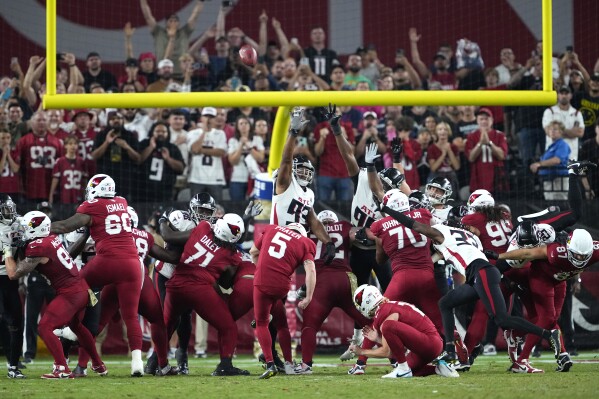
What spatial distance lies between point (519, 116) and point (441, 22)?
2.38 m

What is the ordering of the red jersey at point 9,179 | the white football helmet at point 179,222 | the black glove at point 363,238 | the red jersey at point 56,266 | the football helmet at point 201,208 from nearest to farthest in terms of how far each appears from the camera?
the red jersey at point 56,266
the white football helmet at point 179,222
the football helmet at point 201,208
the black glove at point 363,238
the red jersey at point 9,179

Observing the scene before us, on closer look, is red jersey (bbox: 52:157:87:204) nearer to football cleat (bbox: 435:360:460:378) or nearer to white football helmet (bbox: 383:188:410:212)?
white football helmet (bbox: 383:188:410:212)

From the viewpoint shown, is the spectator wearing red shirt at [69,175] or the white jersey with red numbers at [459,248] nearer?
the white jersey with red numbers at [459,248]

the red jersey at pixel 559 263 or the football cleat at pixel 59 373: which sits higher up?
the red jersey at pixel 559 263

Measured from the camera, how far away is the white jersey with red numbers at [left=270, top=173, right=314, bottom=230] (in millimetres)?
11977

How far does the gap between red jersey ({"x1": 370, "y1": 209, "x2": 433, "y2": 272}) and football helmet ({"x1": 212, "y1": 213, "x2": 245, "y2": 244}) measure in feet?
→ 4.81

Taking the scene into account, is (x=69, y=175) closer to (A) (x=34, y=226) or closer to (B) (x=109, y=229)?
(B) (x=109, y=229)

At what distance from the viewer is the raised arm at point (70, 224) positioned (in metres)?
11.2

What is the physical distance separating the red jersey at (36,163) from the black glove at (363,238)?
17.7 ft

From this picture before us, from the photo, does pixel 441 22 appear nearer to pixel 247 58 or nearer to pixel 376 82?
pixel 376 82

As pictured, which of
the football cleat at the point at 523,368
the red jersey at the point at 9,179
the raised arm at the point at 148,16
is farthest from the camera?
the raised arm at the point at 148,16

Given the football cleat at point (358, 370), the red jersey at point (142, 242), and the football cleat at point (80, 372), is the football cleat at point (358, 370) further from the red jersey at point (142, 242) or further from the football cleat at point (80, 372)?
the football cleat at point (80, 372)

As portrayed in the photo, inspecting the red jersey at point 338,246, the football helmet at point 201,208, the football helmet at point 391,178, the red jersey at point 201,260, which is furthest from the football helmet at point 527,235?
the football helmet at point 201,208

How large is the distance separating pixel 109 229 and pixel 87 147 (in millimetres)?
4830
